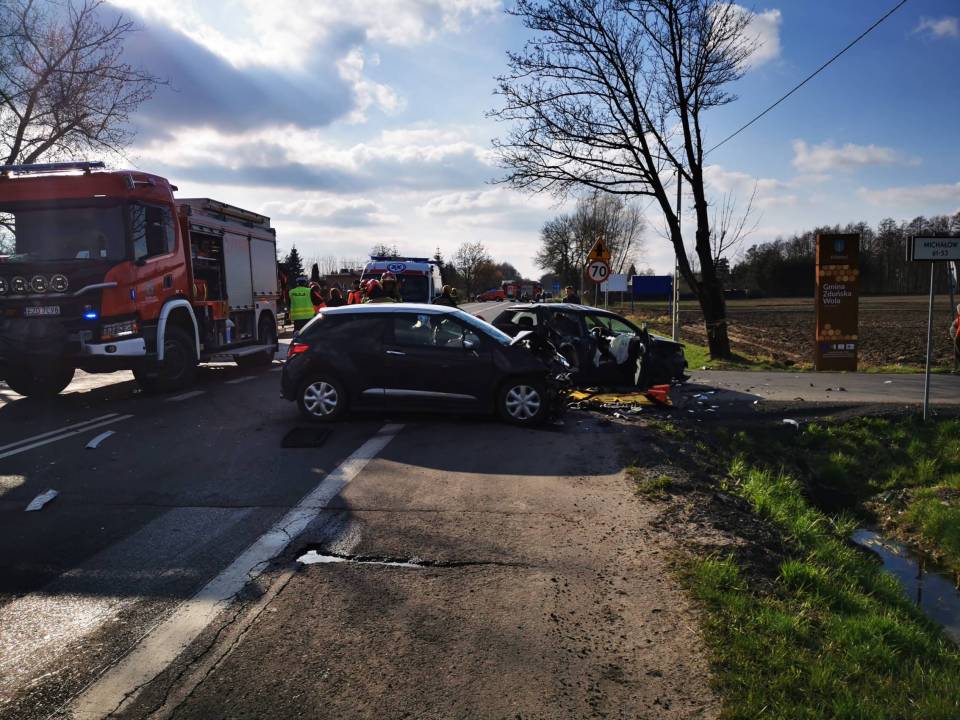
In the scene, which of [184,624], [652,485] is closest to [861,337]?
[652,485]

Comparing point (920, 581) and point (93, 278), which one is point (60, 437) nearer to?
point (93, 278)

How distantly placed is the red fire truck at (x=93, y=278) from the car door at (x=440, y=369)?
13.8 ft

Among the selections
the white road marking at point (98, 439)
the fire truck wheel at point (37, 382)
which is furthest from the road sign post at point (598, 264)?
the white road marking at point (98, 439)

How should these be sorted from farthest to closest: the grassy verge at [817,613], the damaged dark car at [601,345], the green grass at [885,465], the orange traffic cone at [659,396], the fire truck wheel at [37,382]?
the damaged dark car at [601,345] < the fire truck wheel at [37,382] < the orange traffic cone at [659,396] < the green grass at [885,465] < the grassy verge at [817,613]

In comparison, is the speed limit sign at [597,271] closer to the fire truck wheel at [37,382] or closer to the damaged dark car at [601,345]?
the damaged dark car at [601,345]

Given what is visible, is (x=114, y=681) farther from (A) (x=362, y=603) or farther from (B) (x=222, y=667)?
(A) (x=362, y=603)

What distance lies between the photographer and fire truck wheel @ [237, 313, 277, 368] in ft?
51.0

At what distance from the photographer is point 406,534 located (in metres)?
5.00

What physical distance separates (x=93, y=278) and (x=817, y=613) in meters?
9.68

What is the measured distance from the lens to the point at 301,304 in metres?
20.0

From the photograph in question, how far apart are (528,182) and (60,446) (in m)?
13.4

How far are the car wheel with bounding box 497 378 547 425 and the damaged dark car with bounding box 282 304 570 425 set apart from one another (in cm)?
1

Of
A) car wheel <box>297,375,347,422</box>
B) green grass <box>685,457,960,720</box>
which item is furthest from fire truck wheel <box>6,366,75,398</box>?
green grass <box>685,457,960,720</box>

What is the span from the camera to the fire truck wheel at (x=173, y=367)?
10984mm
